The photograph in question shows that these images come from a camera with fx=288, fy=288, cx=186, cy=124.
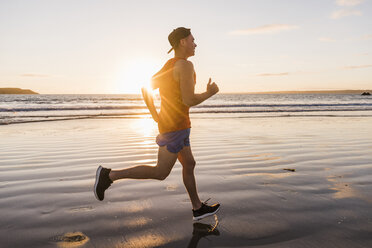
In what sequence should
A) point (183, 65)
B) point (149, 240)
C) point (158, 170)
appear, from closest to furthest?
1. point (149, 240)
2. point (183, 65)
3. point (158, 170)

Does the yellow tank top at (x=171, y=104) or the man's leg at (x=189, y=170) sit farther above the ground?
the yellow tank top at (x=171, y=104)

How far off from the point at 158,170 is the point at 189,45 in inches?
57.7

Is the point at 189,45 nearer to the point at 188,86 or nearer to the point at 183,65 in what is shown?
the point at 183,65

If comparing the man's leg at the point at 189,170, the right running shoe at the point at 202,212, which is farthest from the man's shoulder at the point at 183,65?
the right running shoe at the point at 202,212

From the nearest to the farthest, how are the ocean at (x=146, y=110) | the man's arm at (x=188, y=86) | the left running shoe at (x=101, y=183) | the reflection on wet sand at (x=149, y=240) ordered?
the reflection on wet sand at (x=149, y=240), the man's arm at (x=188, y=86), the left running shoe at (x=101, y=183), the ocean at (x=146, y=110)

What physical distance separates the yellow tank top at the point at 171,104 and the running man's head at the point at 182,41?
0.15 metres

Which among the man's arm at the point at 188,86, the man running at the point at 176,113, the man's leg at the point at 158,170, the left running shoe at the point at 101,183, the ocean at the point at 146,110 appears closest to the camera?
the man's arm at the point at 188,86

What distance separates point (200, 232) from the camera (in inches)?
116

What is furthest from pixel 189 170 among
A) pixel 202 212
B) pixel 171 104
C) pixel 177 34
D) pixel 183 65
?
pixel 177 34

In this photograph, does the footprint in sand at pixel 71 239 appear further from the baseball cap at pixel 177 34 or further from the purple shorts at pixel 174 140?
the baseball cap at pixel 177 34

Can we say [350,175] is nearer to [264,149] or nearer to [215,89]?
[264,149]

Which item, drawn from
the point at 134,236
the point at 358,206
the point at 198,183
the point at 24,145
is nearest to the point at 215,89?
the point at 134,236

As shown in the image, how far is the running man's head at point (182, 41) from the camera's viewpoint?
10.6 ft

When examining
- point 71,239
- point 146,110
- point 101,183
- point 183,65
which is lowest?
point 146,110
